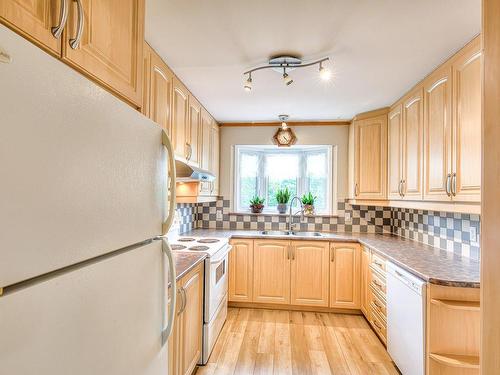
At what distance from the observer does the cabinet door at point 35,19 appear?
61 cm

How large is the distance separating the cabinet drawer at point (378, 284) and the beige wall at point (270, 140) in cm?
122

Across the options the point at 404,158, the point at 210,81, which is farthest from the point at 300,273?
the point at 210,81

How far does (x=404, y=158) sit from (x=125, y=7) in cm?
250

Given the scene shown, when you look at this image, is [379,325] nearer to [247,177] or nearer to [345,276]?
[345,276]

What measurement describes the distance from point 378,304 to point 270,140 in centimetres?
225

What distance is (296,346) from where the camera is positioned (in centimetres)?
246

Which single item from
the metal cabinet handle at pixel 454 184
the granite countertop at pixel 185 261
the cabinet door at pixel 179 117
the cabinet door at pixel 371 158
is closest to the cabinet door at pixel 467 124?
the metal cabinet handle at pixel 454 184

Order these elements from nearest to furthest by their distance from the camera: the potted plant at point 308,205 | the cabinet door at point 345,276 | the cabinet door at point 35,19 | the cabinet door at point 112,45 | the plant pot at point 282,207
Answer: the cabinet door at point 35,19 → the cabinet door at point 112,45 → the cabinet door at point 345,276 → the potted plant at point 308,205 → the plant pot at point 282,207

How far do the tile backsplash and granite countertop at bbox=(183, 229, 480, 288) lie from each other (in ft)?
0.52

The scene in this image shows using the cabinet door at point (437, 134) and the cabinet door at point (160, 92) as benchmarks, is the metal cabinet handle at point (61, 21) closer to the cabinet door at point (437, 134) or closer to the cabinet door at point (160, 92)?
the cabinet door at point (160, 92)

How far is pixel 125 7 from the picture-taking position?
41.7 inches

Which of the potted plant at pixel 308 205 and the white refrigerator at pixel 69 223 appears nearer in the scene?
the white refrigerator at pixel 69 223

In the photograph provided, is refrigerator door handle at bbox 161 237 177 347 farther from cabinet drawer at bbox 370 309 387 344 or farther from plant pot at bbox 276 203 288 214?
plant pot at bbox 276 203 288 214

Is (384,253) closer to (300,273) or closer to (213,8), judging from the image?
(300,273)
